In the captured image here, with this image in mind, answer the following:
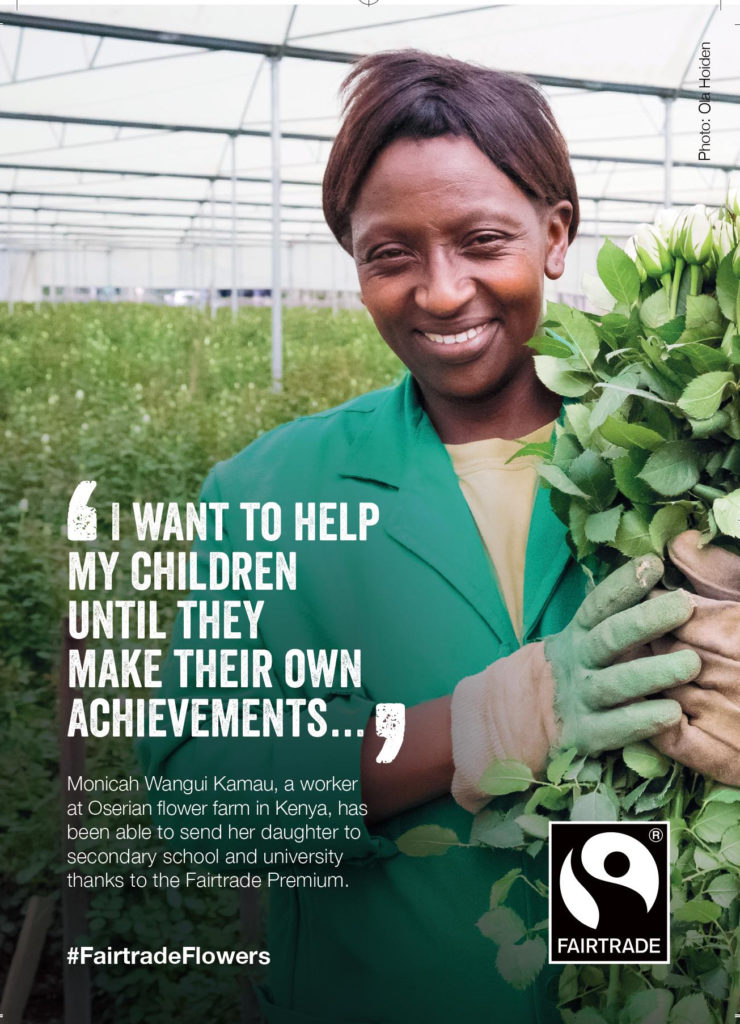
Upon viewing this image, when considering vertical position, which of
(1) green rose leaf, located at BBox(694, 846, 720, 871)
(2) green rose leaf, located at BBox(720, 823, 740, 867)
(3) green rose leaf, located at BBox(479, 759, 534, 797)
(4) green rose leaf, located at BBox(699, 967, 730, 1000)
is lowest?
(4) green rose leaf, located at BBox(699, 967, 730, 1000)

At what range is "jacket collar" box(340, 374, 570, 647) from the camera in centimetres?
102

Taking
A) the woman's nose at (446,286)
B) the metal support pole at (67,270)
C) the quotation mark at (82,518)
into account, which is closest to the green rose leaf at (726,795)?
the woman's nose at (446,286)

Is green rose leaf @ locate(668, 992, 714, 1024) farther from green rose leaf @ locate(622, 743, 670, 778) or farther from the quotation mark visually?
the quotation mark

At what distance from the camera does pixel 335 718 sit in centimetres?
105

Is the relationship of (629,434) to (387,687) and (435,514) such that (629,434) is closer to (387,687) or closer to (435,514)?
(435,514)

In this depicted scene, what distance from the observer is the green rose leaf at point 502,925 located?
3.16 feet

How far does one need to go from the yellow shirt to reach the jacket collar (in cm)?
2

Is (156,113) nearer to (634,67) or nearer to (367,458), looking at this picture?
(634,67)

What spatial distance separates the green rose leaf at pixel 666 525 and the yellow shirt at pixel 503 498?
8.2 inches

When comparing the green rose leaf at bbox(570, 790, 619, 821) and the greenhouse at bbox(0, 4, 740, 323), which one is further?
the greenhouse at bbox(0, 4, 740, 323)

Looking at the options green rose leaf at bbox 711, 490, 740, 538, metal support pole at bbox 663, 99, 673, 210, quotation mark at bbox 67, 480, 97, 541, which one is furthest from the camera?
metal support pole at bbox 663, 99, 673, 210

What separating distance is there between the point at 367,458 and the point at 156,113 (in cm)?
317

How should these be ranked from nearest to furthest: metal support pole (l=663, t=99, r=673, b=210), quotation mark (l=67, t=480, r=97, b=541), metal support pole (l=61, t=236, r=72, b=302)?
quotation mark (l=67, t=480, r=97, b=541), metal support pole (l=663, t=99, r=673, b=210), metal support pole (l=61, t=236, r=72, b=302)

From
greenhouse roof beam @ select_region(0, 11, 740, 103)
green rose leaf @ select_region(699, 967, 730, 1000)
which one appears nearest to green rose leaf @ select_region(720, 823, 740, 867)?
green rose leaf @ select_region(699, 967, 730, 1000)
